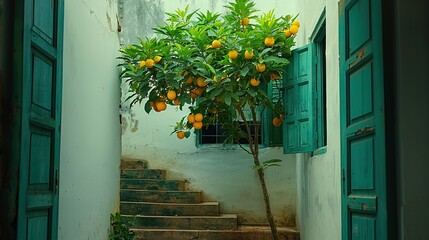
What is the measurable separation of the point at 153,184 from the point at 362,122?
658 centimetres

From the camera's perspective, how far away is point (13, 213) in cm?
281

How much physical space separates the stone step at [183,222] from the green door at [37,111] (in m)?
5.11

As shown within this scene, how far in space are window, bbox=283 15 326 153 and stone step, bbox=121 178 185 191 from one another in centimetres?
280

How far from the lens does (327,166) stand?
5590 millimetres

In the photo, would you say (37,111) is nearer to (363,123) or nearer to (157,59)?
(363,123)

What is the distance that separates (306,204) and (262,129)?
2.27 metres

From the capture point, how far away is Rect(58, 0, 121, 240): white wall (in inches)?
185

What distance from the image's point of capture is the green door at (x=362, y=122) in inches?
114

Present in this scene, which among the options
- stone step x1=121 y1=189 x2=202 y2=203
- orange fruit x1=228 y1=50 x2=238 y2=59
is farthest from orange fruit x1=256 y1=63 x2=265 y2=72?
stone step x1=121 y1=189 x2=202 y2=203

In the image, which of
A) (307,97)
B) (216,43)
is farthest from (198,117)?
(307,97)

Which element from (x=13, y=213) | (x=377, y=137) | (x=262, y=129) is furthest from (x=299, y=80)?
(x=13, y=213)

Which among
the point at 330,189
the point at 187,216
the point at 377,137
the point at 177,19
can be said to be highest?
the point at 177,19

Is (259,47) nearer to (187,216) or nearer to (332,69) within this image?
(332,69)

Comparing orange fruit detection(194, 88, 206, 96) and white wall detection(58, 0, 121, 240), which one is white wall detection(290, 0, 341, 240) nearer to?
orange fruit detection(194, 88, 206, 96)
